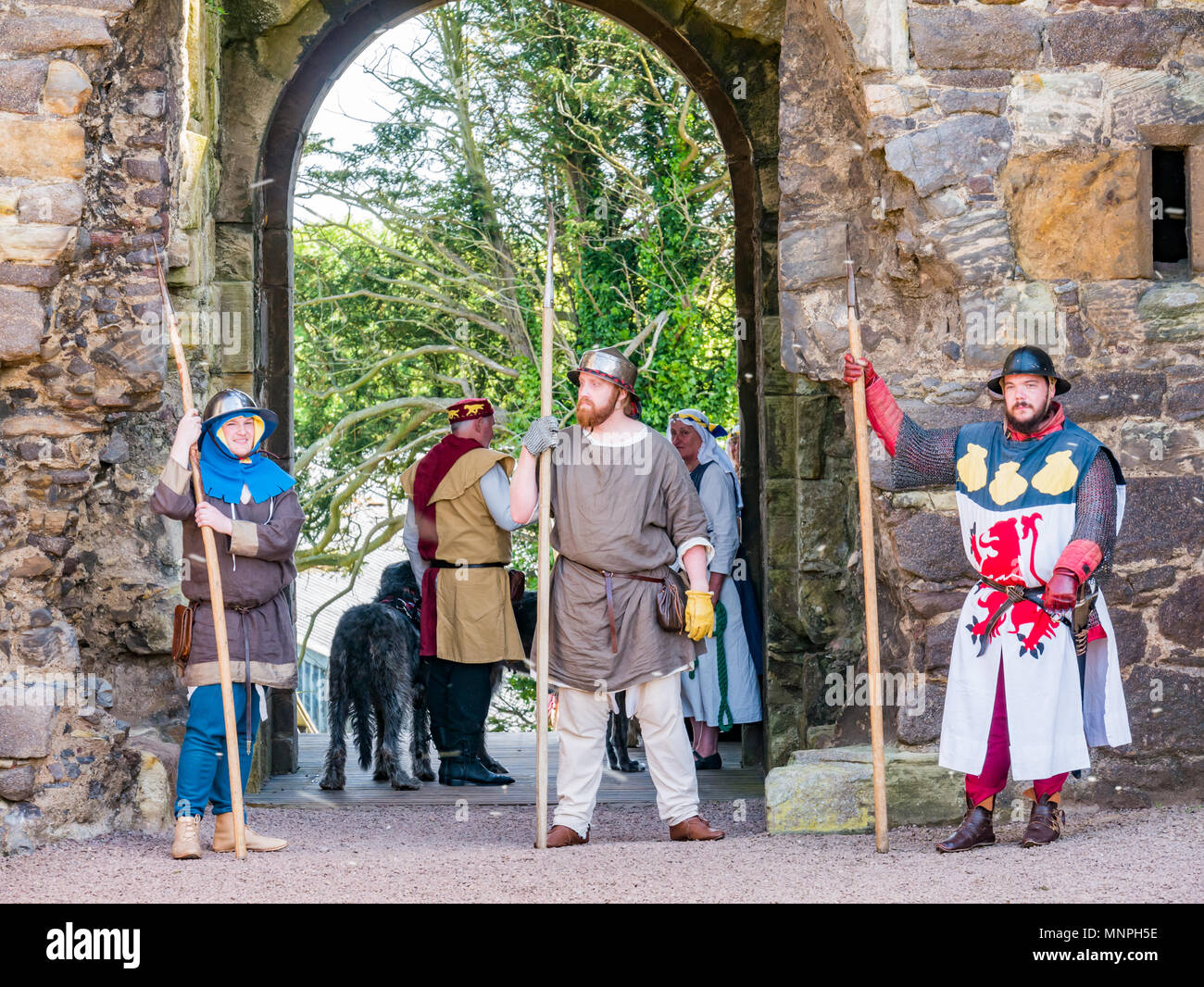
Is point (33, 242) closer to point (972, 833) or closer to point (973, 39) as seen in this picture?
point (973, 39)

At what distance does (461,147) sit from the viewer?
14.4m

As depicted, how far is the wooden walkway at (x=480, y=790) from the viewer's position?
665 centimetres

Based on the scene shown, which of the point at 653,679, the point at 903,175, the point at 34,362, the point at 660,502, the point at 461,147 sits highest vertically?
A: the point at 461,147

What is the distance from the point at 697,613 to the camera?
5195 mm

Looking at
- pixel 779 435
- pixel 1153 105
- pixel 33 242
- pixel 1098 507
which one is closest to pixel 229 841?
pixel 33 242

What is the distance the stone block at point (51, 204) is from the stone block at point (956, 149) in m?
2.99

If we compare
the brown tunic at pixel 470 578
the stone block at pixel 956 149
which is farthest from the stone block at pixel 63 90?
the stone block at pixel 956 149

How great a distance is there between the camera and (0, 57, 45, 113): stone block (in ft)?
16.8

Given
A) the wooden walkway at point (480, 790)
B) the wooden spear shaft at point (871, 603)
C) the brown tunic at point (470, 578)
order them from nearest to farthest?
the wooden spear shaft at point (871, 603)
the wooden walkway at point (480, 790)
the brown tunic at point (470, 578)

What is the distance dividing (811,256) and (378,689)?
2882 mm

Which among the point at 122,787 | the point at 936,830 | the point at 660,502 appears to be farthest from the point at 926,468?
the point at 122,787

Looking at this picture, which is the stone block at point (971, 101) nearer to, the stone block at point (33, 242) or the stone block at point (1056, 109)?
the stone block at point (1056, 109)

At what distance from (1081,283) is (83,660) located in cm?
411

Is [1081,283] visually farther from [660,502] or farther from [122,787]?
[122,787]
